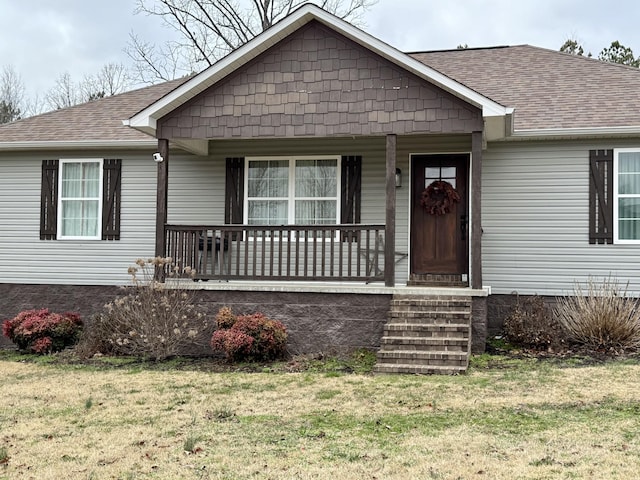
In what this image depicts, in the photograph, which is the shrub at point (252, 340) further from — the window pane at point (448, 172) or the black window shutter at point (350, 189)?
the window pane at point (448, 172)

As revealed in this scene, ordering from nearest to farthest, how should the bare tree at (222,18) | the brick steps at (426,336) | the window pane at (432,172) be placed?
1. the brick steps at (426,336)
2. the window pane at (432,172)
3. the bare tree at (222,18)

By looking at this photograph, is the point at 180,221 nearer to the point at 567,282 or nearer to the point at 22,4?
the point at 567,282

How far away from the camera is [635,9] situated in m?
29.3

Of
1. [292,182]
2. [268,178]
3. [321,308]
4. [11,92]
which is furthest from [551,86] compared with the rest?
[11,92]

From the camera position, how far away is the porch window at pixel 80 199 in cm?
1229

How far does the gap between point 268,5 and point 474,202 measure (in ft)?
55.1

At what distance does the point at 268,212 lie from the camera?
1184 cm

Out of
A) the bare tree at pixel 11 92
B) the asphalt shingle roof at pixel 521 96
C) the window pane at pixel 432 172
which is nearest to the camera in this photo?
the asphalt shingle roof at pixel 521 96

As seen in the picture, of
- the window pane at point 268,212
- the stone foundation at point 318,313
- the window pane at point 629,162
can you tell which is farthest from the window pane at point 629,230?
the window pane at point 268,212

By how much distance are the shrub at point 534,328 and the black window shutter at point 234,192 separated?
490cm

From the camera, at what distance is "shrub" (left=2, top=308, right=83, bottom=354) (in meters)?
10.7

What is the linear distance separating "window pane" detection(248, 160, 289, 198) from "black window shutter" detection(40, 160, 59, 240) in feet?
12.1

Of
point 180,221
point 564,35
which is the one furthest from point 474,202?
point 564,35

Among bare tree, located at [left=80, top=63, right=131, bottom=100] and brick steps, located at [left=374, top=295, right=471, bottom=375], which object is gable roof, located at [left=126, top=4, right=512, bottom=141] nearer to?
brick steps, located at [left=374, top=295, right=471, bottom=375]
